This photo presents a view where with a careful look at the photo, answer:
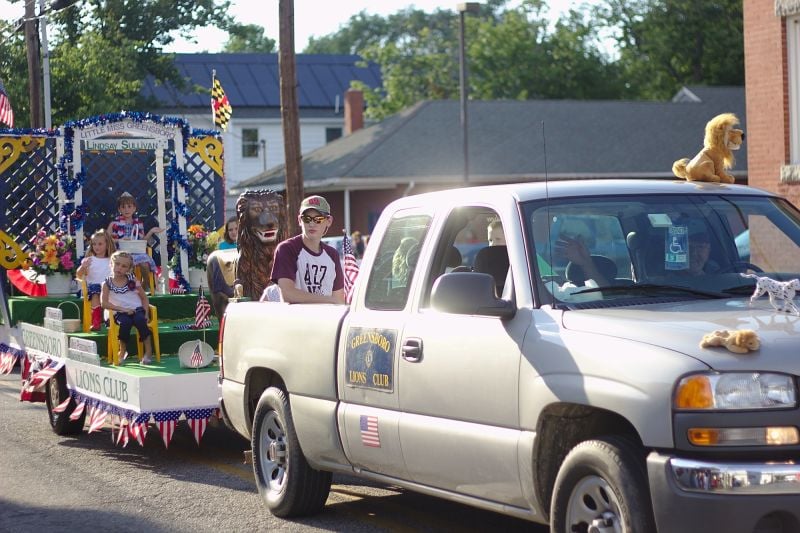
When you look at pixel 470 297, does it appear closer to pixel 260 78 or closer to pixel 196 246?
pixel 196 246

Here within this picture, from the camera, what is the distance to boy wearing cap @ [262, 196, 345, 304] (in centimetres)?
930

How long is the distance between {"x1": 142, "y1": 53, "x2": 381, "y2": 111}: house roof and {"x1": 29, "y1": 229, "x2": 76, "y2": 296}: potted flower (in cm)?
4757

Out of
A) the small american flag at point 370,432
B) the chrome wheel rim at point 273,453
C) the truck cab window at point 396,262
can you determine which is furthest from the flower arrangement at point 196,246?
the small american flag at point 370,432

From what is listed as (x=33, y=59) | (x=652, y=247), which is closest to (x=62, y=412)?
(x=652, y=247)

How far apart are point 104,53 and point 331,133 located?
28.1 meters

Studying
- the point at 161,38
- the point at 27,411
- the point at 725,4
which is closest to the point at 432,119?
the point at 161,38

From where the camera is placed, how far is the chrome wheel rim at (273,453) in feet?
27.2

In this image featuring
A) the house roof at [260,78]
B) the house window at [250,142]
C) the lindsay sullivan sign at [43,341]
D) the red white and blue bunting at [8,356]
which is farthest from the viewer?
the house roof at [260,78]

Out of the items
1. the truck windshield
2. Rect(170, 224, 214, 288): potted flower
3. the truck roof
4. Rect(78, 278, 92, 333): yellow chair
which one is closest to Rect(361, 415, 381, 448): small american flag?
the truck roof

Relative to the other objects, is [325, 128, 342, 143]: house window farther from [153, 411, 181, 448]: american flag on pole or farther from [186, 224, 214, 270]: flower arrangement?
[153, 411, 181, 448]: american flag on pole

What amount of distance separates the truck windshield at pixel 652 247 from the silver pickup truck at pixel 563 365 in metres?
0.01

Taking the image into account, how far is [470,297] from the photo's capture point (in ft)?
20.3

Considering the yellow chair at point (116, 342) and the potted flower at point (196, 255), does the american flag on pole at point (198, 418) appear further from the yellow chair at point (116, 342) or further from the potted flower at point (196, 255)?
the potted flower at point (196, 255)

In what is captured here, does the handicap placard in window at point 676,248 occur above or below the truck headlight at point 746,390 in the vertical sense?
above
